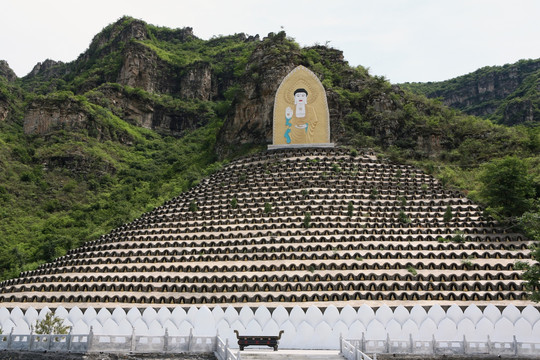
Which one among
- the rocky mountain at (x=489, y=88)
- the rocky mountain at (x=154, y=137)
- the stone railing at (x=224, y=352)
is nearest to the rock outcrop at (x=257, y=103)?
the rocky mountain at (x=154, y=137)

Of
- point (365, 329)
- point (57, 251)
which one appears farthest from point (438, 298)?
point (57, 251)

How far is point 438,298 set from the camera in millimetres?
22062

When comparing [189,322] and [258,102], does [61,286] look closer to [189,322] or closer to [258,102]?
[189,322]

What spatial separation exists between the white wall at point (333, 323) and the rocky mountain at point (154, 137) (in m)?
12.9

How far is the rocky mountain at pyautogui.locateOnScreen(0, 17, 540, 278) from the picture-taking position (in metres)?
38.4

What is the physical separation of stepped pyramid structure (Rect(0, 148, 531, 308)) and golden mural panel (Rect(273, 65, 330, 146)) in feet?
16.3

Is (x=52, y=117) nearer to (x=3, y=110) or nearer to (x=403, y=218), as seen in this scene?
(x=3, y=110)

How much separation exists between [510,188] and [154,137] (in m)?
43.1

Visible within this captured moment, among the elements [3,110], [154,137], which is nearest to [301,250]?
[154,137]

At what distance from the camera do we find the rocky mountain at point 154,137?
38.4 meters

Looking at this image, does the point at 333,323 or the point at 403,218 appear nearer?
the point at 333,323

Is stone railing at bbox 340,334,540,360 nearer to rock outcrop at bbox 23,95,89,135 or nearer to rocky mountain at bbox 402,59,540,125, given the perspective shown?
rock outcrop at bbox 23,95,89,135

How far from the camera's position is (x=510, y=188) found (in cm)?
2753

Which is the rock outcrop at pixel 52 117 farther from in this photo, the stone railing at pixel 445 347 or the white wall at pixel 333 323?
the stone railing at pixel 445 347
